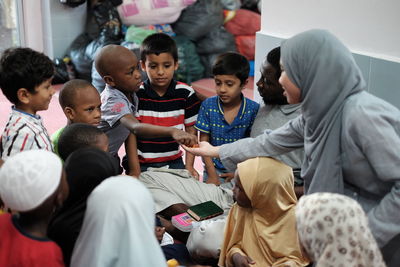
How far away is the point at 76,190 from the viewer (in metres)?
A: 2.00

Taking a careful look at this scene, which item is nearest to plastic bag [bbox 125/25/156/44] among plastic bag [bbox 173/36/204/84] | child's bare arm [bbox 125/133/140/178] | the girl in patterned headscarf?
plastic bag [bbox 173/36/204/84]

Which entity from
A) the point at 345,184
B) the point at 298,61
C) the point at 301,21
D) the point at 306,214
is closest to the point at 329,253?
the point at 306,214

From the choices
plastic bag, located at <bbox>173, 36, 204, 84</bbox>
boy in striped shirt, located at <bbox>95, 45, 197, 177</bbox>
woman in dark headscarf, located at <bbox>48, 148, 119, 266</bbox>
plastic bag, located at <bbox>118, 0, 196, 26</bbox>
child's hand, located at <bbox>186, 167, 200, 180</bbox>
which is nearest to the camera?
woman in dark headscarf, located at <bbox>48, 148, 119, 266</bbox>

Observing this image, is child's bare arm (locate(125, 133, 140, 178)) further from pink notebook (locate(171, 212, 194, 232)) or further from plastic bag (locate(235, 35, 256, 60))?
plastic bag (locate(235, 35, 256, 60))

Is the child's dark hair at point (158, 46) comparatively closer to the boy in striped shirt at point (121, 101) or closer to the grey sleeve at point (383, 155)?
the boy in striped shirt at point (121, 101)

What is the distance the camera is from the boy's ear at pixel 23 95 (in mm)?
2643

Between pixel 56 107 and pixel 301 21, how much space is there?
11.9 feet

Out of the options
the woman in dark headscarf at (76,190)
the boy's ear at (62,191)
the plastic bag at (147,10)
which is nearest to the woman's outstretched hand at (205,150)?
the woman in dark headscarf at (76,190)

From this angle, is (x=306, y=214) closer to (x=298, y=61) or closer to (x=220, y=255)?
(x=298, y=61)

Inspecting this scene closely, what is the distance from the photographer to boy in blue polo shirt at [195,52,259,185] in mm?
3283

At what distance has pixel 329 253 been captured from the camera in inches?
66.0

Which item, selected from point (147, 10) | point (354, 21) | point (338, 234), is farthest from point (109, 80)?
point (147, 10)

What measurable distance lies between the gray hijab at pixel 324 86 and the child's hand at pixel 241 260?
1.70ft

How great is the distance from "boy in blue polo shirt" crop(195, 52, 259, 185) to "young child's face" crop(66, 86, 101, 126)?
2.27 feet
